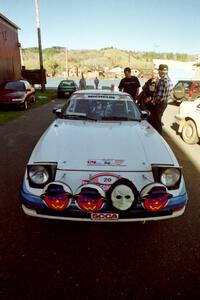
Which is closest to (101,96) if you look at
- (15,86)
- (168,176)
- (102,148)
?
(102,148)

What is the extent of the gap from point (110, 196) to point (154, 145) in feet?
3.29

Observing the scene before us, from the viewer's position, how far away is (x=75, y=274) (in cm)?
217

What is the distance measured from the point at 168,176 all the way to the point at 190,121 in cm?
460

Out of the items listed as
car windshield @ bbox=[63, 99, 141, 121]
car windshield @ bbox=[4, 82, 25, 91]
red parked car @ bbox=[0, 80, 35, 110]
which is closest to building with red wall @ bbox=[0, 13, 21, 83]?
car windshield @ bbox=[4, 82, 25, 91]

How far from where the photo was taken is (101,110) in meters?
3.97

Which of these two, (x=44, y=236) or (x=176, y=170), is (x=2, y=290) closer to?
(x=44, y=236)

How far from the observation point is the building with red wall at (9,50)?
53.7 feet

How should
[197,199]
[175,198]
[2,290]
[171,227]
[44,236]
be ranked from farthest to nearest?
[197,199] < [171,227] < [44,236] < [175,198] < [2,290]

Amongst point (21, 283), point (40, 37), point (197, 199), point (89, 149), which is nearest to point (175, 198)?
point (89, 149)

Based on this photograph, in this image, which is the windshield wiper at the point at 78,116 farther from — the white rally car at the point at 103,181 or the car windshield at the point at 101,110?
the white rally car at the point at 103,181

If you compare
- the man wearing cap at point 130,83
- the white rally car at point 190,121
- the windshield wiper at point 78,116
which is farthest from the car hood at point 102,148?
the man wearing cap at point 130,83

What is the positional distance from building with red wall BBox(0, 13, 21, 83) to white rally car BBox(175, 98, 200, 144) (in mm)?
13639

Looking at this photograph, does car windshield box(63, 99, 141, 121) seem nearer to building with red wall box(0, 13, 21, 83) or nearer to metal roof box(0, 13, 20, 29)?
building with red wall box(0, 13, 21, 83)

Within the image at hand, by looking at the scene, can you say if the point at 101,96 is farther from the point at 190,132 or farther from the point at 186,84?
the point at 186,84
